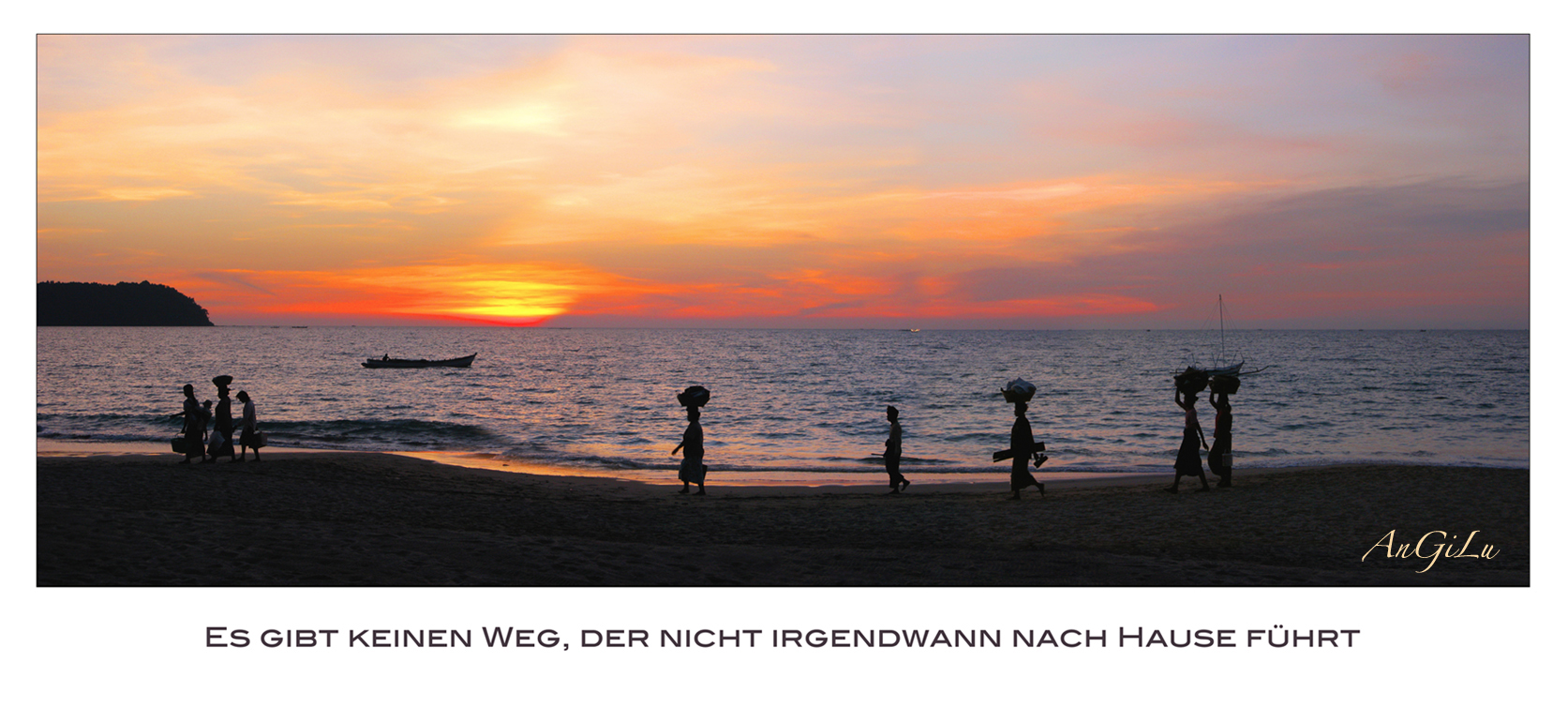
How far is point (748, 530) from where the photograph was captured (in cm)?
1260

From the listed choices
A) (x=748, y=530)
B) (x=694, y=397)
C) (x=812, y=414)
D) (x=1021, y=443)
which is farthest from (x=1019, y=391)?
(x=812, y=414)

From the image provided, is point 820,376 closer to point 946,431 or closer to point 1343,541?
point 946,431

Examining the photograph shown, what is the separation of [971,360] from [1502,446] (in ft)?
288

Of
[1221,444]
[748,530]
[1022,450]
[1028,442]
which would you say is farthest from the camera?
[1221,444]

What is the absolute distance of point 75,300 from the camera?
19550cm

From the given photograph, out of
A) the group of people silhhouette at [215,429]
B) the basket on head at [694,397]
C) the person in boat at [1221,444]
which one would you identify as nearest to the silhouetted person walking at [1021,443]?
the person in boat at [1221,444]

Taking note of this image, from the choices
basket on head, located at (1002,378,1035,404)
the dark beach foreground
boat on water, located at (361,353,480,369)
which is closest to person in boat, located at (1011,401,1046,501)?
basket on head, located at (1002,378,1035,404)

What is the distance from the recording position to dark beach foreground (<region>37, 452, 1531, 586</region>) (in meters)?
8.90

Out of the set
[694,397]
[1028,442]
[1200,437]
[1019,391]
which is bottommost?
[1028,442]

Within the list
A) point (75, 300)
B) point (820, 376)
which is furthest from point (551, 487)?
point (75, 300)

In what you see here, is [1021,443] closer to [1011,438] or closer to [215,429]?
[1011,438]

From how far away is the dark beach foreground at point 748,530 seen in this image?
29.2ft

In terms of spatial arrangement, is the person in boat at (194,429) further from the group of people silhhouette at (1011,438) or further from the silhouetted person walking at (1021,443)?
the silhouetted person walking at (1021,443)

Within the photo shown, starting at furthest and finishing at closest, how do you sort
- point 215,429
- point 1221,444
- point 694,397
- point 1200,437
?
point 215,429 < point 1221,444 < point 694,397 < point 1200,437
